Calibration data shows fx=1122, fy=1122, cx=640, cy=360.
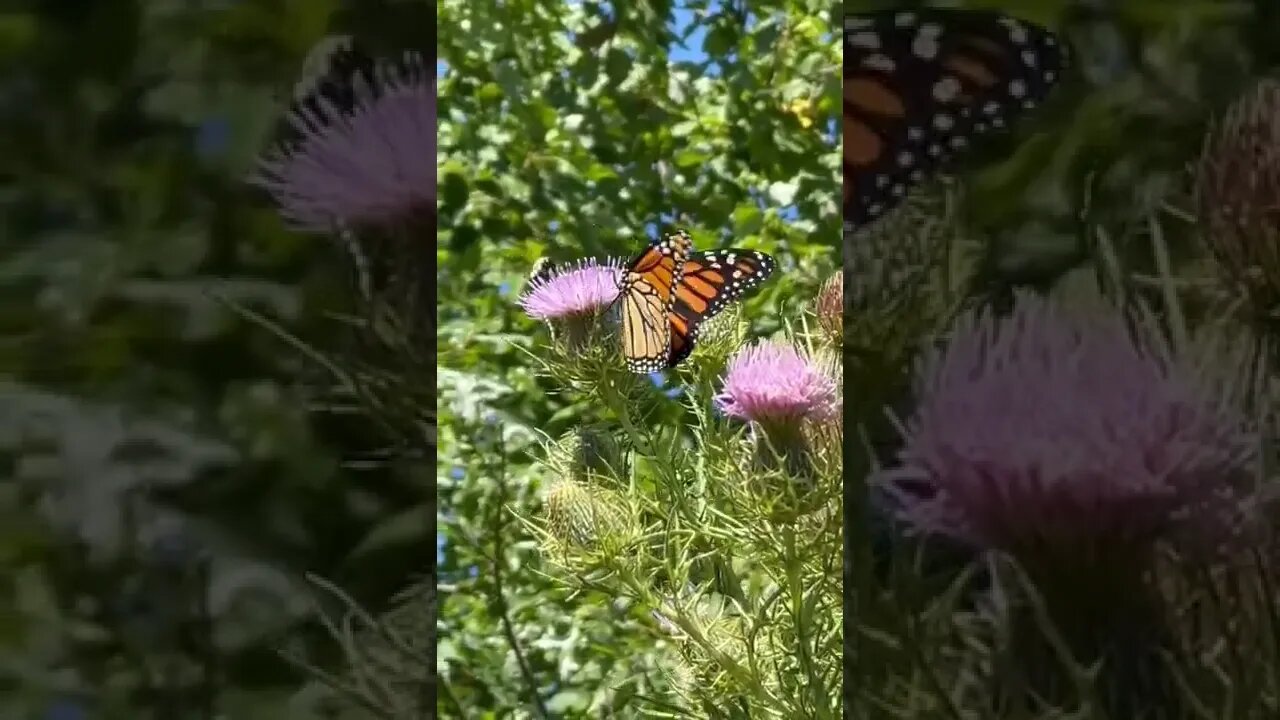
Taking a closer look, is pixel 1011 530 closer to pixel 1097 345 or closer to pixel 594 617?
pixel 1097 345

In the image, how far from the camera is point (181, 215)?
68cm

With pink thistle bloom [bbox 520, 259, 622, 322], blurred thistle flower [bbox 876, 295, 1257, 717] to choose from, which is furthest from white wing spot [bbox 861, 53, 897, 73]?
pink thistle bloom [bbox 520, 259, 622, 322]

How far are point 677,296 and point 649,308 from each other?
0.09 ft

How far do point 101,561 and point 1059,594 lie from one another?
0.56 meters

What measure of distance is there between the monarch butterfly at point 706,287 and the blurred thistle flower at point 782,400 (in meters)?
0.06

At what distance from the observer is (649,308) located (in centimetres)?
86

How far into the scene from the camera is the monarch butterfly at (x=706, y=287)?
A: 86 cm

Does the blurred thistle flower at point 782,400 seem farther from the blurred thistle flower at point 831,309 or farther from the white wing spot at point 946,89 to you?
the white wing spot at point 946,89

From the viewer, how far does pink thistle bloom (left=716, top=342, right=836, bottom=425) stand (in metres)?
0.79

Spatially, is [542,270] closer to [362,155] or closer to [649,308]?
[649,308]

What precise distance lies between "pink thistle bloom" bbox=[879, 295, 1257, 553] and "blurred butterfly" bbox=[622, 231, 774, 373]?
0.23 meters

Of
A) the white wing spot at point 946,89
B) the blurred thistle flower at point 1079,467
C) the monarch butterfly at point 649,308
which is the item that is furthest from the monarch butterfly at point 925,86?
the monarch butterfly at point 649,308

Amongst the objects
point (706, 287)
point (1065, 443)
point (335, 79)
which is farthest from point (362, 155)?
point (1065, 443)

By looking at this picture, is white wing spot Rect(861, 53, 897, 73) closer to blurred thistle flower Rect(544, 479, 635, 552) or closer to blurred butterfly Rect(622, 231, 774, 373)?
blurred butterfly Rect(622, 231, 774, 373)
